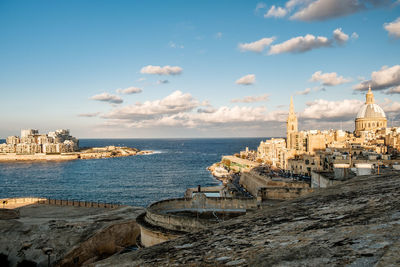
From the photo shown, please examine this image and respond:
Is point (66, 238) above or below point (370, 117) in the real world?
below

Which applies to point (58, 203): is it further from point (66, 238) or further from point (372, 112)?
point (372, 112)

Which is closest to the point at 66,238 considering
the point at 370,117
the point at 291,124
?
the point at 291,124

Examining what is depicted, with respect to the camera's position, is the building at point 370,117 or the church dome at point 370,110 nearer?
the building at point 370,117

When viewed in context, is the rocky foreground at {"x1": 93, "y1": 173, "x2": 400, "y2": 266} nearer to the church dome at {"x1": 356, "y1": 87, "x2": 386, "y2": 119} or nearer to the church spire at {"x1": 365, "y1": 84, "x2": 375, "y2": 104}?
the church dome at {"x1": 356, "y1": 87, "x2": 386, "y2": 119}

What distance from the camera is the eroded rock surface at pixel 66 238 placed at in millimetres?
24955

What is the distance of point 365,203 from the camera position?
504 cm

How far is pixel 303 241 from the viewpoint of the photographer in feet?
11.4

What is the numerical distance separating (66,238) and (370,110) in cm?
14139

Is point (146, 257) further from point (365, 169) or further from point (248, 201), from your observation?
point (365, 169)

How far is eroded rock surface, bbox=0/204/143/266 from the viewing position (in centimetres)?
2495

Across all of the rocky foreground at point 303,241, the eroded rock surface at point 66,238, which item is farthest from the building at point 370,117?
the rocky foreground at point 303,241

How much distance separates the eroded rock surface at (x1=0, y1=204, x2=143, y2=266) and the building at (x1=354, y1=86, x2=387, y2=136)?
128500 mm

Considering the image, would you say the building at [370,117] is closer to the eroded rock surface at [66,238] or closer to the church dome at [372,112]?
the church dome at [372,112]

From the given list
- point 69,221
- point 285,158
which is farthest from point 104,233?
point 285,158
